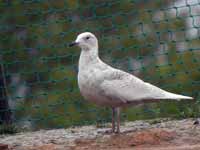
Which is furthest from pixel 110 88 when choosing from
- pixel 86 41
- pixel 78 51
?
pixel 78 51

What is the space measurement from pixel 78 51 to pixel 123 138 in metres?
2.35

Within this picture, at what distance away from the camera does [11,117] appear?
5.48m

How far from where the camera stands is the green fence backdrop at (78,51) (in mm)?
5562

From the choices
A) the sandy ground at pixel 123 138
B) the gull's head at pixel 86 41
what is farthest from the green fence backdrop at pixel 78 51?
the gull's head at pixel 86 41

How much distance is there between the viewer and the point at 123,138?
4.05 meters

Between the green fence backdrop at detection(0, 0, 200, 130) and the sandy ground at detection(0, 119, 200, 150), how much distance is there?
0.60 meters

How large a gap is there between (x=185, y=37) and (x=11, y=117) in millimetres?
1371

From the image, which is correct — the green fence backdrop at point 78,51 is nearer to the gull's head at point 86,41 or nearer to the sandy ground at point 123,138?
the sandy ground at point 123,138

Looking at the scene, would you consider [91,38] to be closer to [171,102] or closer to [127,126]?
[127,126]

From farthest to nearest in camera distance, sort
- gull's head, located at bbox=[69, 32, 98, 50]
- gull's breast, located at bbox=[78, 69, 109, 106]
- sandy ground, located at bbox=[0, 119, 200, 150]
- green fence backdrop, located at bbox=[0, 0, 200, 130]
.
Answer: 1. green fence backdrop, located at bbox=[0, 0, 200, 130]
2. gull's head, located at bbox=[69, 32, 98, 50]
3. gull's breast, located at bbox=[78, 69, 109, 106]
4. sandy ground, located at bbox=[0, 119, 200, 150]

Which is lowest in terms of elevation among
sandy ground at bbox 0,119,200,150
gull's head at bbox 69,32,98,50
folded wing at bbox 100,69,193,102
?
sandy ground at bbox 0,119,200,150

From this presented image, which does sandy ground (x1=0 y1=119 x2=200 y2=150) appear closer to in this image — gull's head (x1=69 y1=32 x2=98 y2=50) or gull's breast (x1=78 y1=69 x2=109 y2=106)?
gull's breast (x1=78 y1=69 x2=109 y2=106)

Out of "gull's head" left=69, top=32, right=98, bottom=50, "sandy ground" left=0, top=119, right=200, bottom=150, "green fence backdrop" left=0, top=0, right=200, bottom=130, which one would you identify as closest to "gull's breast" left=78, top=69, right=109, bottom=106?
"sandy ground" left=0, top=119, right=200, bottom=150

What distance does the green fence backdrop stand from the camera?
5.56 metres
